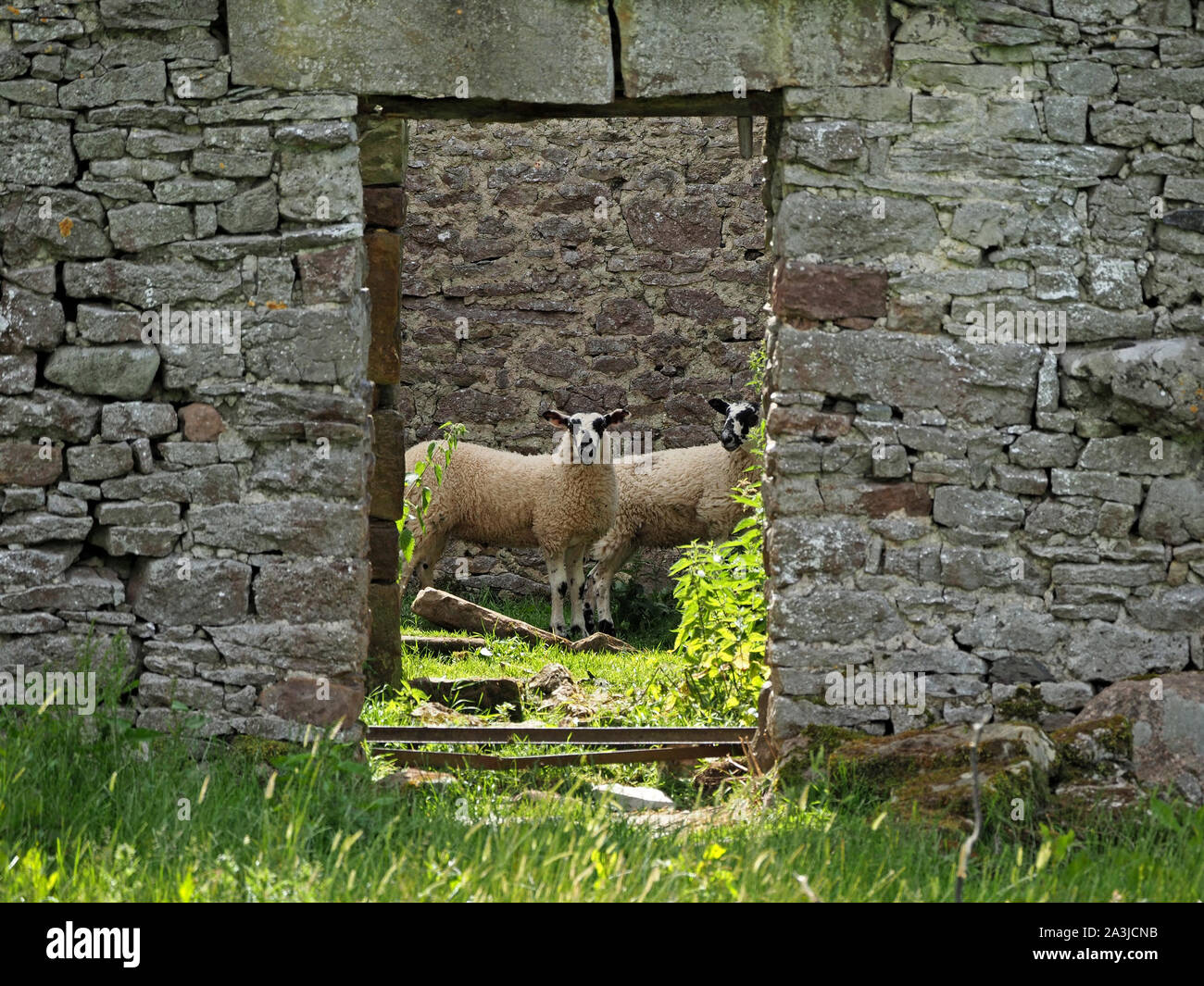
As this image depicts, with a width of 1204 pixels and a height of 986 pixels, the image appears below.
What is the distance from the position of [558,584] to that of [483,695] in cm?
278

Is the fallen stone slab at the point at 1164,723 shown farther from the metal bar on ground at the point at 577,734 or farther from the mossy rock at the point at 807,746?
the metal bar on ground at the point at 577,734

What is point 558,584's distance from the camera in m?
8.98

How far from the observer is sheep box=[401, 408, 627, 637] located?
8820 mm

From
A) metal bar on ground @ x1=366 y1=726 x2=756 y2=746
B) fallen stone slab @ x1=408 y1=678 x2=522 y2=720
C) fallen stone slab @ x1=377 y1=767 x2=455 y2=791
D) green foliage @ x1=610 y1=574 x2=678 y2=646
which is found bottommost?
green foliage @ x1=610 y1=574 x2=678 y2=646

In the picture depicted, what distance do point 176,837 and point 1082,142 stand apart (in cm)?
364

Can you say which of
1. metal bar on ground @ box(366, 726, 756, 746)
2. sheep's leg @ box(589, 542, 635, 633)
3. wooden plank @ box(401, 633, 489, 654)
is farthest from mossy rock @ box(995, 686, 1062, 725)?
sheep's leg @ box(589, 542, 635, 633)

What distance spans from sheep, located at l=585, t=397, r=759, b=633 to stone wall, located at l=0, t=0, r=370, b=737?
4623 millimetres

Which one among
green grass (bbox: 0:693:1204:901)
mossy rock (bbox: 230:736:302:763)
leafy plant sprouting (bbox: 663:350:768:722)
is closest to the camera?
green grass (bbox: 0:693:1204:901)

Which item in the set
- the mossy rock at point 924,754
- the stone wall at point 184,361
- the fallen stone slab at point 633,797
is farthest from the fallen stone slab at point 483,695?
the mossy rock at point 924,754

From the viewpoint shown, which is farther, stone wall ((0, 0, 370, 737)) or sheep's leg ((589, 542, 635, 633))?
sheep's leg ((589, 542, 635, 633))

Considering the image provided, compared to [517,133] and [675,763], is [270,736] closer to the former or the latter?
[675,763]

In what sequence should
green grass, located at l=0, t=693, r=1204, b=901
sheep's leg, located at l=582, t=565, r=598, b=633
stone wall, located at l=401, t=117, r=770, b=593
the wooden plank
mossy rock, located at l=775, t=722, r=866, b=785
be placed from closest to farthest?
green grass, located at l=0, t=693, r=1204, b=901 → mossy rock, located at l=775, t=722, r=866, b=785 → the wooden plank → sheep's leg, located at l=582, t=565, r=598, b=633 → stone wall, located at l=401, t=117, r=770, b=593

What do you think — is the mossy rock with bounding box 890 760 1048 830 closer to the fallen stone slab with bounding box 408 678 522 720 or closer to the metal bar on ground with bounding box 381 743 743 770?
the metal bar on ground with bounding box 381 743 743 770

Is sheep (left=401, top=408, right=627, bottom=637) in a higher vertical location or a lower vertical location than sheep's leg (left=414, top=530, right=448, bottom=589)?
higher
